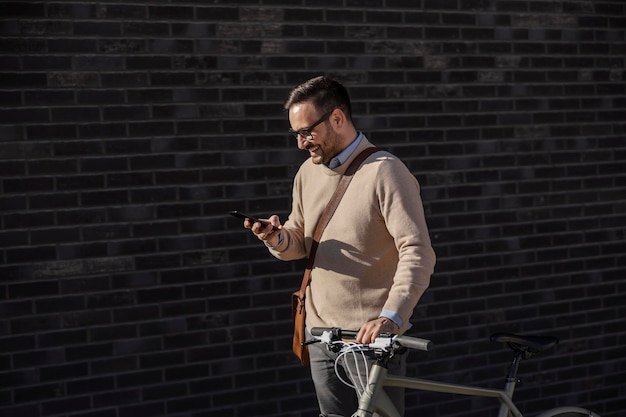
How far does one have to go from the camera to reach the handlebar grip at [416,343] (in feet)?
12.5

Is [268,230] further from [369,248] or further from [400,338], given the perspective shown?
[400,338]

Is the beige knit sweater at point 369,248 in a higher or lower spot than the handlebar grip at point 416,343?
higher

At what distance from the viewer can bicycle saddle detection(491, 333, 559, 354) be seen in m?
4.65

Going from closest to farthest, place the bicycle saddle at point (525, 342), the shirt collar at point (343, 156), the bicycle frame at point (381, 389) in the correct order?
the bicycle frame at point (381, 389) → the shirt collar at point (343, 156) → the bicycle saddle at point (525, 342)

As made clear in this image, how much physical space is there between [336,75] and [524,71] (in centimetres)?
139

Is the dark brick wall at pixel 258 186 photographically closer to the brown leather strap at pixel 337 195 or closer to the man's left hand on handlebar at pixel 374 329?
the brown leather strap at pixel 337 195

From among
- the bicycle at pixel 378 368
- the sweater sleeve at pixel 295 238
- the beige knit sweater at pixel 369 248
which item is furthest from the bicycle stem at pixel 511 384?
the sweater sleeve at pixel 295 238

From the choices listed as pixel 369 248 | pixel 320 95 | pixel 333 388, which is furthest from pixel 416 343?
pixel 320 95

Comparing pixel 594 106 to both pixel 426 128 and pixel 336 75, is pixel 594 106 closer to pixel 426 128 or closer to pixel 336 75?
pixel 426 128

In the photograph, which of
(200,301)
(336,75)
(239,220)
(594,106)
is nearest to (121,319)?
(200,301)

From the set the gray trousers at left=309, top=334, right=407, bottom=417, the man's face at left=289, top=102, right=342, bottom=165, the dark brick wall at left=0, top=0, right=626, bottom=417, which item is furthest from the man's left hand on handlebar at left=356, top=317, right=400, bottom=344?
the dark brick wall at left=0, top=0, right=626, bottom=417

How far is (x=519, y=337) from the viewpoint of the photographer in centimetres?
468

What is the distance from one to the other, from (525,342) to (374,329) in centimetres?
95

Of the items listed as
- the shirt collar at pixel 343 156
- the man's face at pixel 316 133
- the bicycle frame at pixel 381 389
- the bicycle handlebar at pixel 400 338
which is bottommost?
the bicycle frame at pixel 381 389
